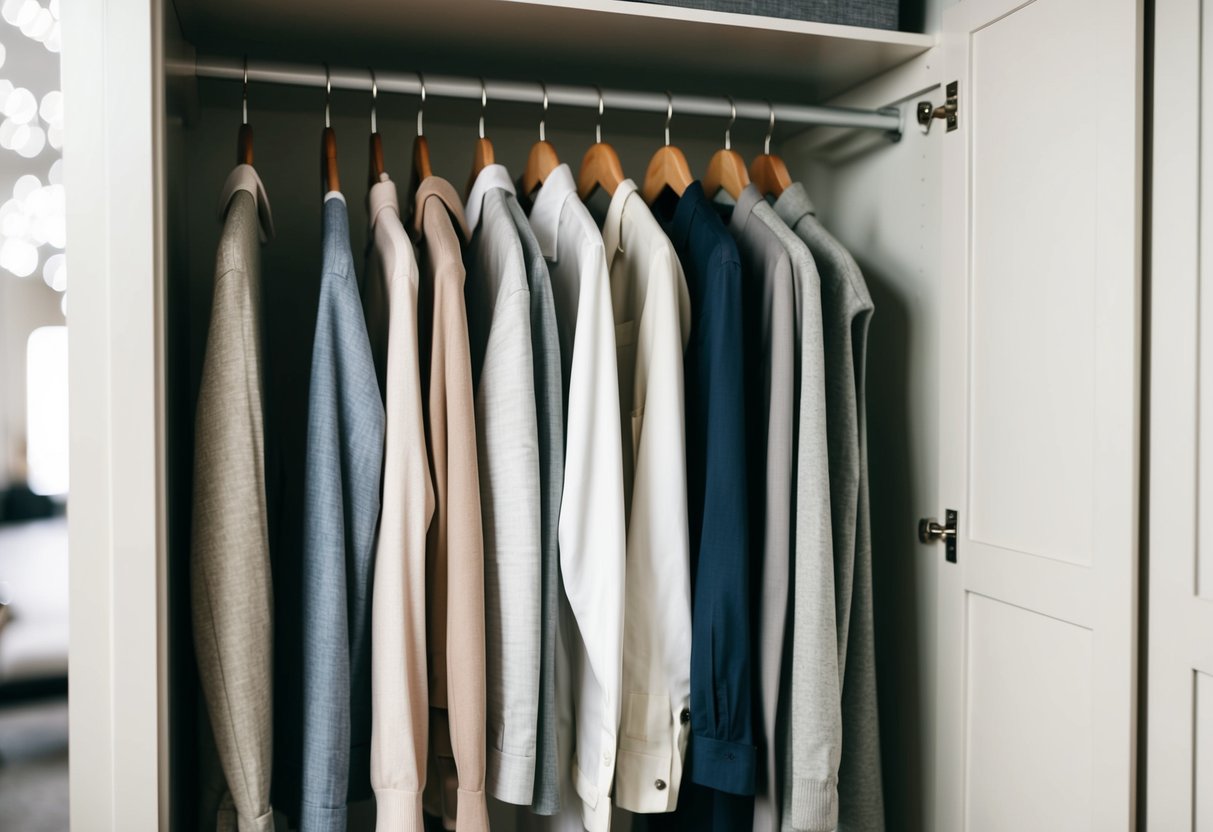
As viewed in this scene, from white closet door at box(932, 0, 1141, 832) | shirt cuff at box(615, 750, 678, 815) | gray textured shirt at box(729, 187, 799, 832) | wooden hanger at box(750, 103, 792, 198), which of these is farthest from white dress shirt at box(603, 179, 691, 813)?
white closet door at box(932, 0, 1141, 832)

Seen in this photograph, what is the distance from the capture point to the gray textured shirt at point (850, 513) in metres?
1.29

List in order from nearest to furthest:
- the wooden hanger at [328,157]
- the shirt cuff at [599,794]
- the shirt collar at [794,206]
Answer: the shirt cuff at [599,794] < the wooden hanger at [328,157] < the shirt collar at [794,206]

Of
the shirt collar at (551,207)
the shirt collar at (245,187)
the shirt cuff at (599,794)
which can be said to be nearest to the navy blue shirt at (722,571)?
the shirt cuff at (599,794)

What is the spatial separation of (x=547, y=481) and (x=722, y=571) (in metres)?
0.25

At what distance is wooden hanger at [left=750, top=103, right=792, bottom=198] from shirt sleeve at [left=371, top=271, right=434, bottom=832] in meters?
0.63

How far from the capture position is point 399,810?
1.07 metres

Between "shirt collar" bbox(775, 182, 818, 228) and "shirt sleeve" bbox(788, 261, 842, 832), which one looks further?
"shirt collar" bbox(775, 182, 818, 228)

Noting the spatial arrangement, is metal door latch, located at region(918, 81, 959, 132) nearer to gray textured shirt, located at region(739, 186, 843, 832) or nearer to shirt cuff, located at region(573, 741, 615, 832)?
gray textured shirt, located at region(739, 186, 843, 832)

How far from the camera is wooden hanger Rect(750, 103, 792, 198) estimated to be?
1.44 m

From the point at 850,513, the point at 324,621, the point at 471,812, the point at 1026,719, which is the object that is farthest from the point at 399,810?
the point at 1026,719

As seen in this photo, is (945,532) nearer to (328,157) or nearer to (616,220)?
(616,220)

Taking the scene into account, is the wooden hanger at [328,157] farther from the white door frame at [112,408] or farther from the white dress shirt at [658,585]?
the white dress shirt at [658,585]

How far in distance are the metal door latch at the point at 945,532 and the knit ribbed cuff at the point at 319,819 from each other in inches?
34.8

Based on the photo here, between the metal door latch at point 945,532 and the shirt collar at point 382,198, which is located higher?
the shirt collar at point 382,198
